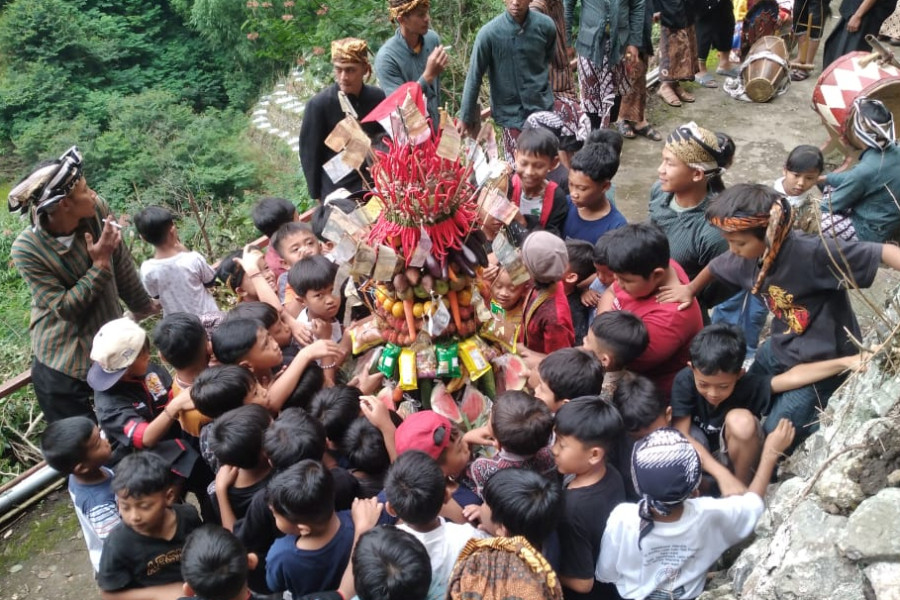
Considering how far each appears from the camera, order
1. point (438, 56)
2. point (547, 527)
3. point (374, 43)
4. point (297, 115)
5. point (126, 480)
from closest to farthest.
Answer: point (547, 527), point (126, 480), point (438, 56), point (374, 43), point (297, 115)

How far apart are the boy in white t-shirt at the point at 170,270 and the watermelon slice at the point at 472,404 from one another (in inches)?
70.6

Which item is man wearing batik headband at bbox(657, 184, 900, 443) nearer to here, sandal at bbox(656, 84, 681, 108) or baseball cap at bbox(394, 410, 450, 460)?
baseball cap at bbox(394, 410, 450, 460)

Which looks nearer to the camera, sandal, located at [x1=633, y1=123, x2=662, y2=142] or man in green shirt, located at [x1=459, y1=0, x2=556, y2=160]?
man in green shirt, located at [x1=459, y1=0, x2=556, y2=160]

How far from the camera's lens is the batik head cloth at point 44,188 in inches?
133

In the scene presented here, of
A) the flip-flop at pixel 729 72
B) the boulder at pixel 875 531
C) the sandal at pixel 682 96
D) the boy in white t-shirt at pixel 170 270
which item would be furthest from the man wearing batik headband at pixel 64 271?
the flip-flop at pixel 729 72

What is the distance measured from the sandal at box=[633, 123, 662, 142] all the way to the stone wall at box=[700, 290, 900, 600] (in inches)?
188

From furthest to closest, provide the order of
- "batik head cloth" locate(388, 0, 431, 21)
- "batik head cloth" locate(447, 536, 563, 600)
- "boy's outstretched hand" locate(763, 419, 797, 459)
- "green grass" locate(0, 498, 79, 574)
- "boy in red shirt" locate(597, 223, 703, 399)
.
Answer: "batik head cloth" locate(388, 0, 431, 21)
"green grass" locate(0, 498, 79, 574)
"boy in red shirt" locate(597, 223, 703, 399)
"boy's outstretched hand" locate(763, 419, 797, 459)
"batik head cloth" locate(447, 536, 563, 600)

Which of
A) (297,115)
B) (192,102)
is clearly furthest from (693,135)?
(192,102)

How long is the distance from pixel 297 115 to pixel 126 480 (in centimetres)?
1553

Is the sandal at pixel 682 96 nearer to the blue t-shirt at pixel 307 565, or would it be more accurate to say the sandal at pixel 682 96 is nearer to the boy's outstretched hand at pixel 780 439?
the boy's outstretched hand at pixel 780 439

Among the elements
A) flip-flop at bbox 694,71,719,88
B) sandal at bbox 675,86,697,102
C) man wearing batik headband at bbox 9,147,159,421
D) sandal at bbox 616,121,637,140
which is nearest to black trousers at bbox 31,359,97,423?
man wearing batik headband at bbox 9,147,159,421

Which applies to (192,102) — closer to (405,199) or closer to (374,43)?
(374,43)

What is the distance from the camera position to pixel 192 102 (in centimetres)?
2108

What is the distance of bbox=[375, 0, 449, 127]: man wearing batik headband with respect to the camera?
502 cm
